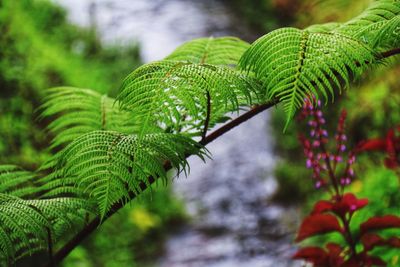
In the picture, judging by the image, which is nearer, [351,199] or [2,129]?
[351,199]

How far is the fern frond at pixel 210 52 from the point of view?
1.45 metres

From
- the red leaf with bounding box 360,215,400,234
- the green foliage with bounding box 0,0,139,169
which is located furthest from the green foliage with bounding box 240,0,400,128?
the green foliage with bounding box 0,0,139,169

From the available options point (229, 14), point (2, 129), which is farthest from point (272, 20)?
point (2, 129)

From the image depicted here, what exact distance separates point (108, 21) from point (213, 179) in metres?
6.39

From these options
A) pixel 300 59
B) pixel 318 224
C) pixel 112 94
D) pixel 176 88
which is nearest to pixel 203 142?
pixel 176 88

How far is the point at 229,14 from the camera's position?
37.2 feet

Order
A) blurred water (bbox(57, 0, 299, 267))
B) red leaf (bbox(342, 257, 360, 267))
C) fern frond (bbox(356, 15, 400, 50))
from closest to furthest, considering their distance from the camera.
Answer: fern frond (bbox(356, 15, 400, 50)) < red leaf (bbox(342, 257, 360, 267)) < blurred water (bbox(57, 0, 299, 267))

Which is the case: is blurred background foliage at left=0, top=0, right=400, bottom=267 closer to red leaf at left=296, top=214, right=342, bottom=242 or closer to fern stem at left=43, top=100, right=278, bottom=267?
red leaf at left=296, top=214, right=342, bottom=242

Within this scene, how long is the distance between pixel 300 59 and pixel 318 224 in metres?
0.76

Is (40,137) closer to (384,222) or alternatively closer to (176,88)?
(384,222)

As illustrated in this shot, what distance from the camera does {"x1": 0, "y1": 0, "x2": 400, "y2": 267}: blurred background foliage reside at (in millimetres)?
3389

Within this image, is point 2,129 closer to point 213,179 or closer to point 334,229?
point 334,229

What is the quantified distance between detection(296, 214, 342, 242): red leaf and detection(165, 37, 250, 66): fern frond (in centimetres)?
56

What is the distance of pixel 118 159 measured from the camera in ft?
3.37
